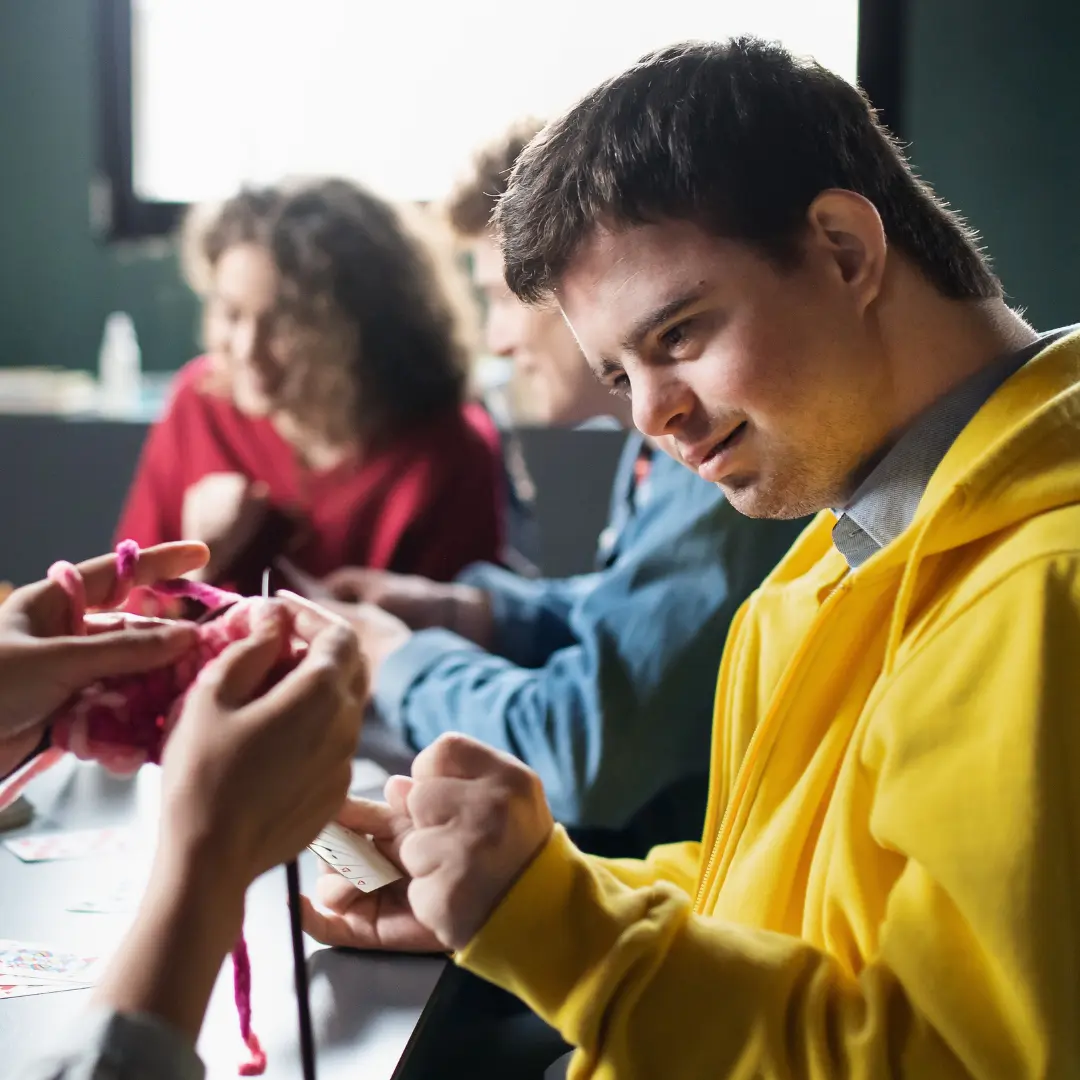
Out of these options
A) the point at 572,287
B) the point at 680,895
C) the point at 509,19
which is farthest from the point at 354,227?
the point at 680,895

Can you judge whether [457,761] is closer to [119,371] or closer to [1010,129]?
[119,371]

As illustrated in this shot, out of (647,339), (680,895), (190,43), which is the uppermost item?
(190,43)

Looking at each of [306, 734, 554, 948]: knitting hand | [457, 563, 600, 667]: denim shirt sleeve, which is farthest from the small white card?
[457, 563, 600, 667]: denim shirt sleeve

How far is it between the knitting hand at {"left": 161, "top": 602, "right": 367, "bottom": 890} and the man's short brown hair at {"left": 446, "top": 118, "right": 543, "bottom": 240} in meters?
1.02

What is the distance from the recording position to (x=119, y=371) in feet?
7.76

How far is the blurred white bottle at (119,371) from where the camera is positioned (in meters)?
2.35

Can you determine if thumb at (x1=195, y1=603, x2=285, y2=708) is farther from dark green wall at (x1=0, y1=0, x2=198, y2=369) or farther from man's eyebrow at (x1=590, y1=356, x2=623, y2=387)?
dark green wall at (x1=0, y1=0, x2=198, y2=369)

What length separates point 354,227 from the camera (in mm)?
1974

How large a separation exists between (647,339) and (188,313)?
198 centimetres

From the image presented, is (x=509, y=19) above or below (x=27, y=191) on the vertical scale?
above

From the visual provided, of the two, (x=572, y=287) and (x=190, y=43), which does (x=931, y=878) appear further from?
(x=190, y=43)

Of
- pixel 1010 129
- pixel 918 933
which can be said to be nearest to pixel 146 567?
pixel 918 933

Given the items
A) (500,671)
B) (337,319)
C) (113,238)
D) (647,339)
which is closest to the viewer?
(647,339)

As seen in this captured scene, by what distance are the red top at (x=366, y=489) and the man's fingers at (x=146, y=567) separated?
1054mm
